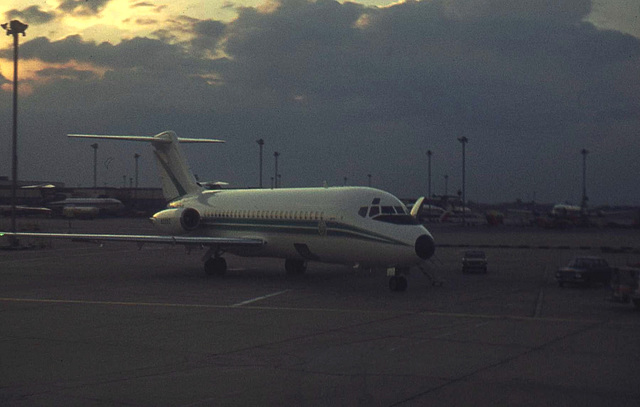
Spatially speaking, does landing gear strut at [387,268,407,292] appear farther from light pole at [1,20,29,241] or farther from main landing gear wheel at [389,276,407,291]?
light pole at [1,20,29,241]

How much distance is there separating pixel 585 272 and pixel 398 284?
26.4 ft

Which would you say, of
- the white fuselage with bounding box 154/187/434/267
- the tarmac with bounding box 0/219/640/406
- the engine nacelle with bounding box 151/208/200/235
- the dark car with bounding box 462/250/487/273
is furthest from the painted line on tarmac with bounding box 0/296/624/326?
the dark car with bounding box 462/250/487/273

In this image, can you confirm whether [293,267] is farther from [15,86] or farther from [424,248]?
[15,86]

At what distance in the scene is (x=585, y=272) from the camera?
28.9m

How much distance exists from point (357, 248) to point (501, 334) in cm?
1042

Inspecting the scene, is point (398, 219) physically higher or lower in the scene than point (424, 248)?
higher

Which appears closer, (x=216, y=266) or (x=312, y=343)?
(x=312, y=343)

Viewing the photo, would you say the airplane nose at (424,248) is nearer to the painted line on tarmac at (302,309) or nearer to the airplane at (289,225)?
the airplane at (289,225)

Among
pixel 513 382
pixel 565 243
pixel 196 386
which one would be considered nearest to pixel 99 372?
pixel 196 386

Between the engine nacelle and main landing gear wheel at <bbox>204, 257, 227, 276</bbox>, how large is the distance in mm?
2992

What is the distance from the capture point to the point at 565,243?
60.3 meters

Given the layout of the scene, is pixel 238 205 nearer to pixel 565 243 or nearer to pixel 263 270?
pixel 263 270

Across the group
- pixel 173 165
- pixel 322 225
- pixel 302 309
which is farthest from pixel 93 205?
pixel 302 309

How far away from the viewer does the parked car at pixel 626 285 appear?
21.7 meters
